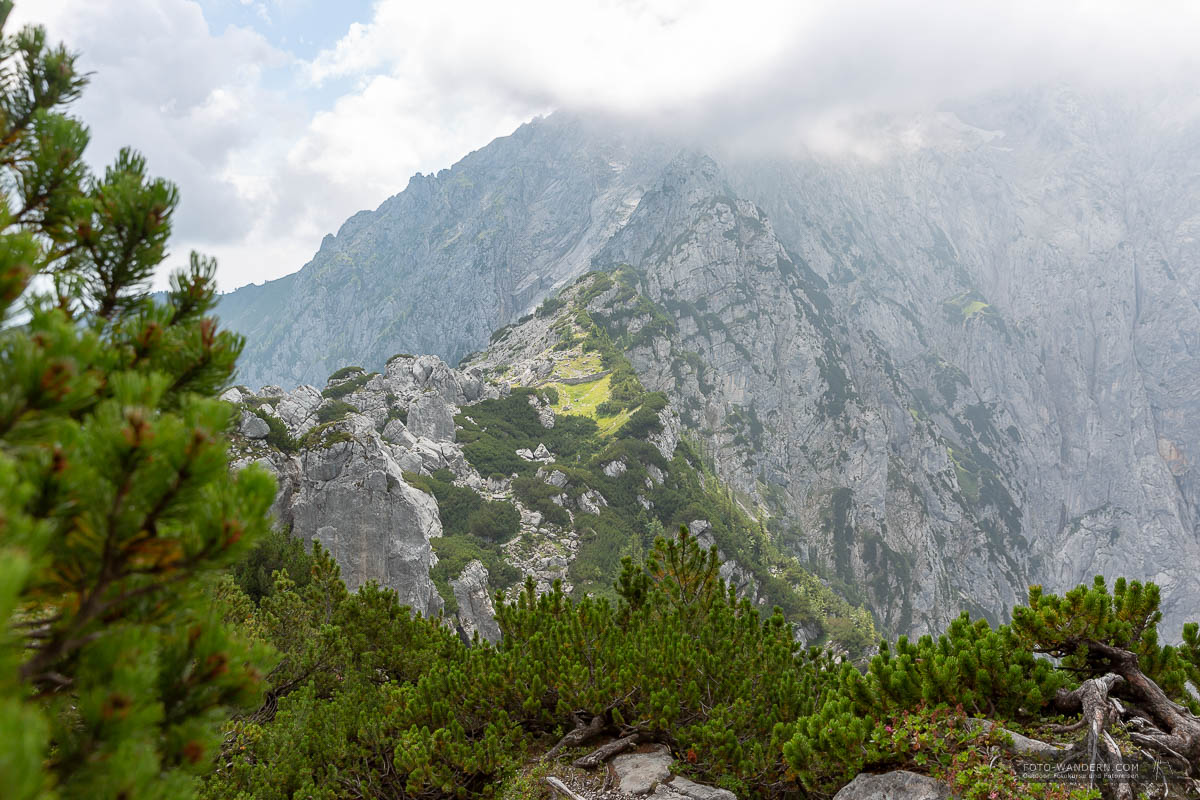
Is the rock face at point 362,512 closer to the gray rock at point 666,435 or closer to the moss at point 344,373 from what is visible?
the moss at point 344,373

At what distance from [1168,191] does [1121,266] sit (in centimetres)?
3470

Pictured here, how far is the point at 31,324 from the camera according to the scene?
2.31 meters

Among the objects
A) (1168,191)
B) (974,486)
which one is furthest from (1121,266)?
(974,486)

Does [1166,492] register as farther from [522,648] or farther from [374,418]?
[522,648]

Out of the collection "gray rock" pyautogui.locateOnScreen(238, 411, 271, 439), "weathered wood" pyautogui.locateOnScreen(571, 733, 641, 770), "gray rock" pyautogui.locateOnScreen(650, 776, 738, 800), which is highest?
"gray rock" pyautogui.locateOnScreen(238, 411, 271, 439)

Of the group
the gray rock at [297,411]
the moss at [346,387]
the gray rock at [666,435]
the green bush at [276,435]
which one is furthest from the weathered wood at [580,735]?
the moss at [346,387]

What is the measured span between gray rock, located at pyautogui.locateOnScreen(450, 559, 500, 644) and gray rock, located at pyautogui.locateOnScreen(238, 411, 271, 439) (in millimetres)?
19310

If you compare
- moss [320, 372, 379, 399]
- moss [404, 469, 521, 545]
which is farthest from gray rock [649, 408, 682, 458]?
moss [320, 372, 379, 399]

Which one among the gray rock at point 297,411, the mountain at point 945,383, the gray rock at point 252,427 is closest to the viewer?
the gray rock at point 252,427

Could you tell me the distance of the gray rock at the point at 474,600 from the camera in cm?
4809

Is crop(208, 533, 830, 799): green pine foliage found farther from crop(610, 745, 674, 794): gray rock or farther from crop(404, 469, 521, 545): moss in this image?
crop(404, 469, 521, 545): moss

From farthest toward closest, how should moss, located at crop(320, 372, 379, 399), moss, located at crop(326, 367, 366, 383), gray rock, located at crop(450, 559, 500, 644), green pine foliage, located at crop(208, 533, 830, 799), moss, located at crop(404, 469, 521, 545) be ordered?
moss, located at crop(326, 367, 366, 383) → moss, located at crop(320, 372, 379, 399) → moss, located at crop(404, 469, 521, 545) → gray rock, located at crop(450, 559, 500, 644) → green pine foliage, located at crop(208, 533, 830, 799)

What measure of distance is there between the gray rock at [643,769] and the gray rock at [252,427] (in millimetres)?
37559

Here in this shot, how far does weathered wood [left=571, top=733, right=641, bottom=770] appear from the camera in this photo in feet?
28.4
